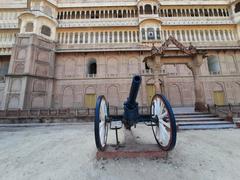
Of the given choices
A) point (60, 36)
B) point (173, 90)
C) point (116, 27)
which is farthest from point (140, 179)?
point (60, 36)

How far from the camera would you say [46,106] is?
15.9 meters

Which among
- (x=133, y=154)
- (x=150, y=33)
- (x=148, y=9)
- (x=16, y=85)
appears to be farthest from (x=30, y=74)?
(x=148, y=9)

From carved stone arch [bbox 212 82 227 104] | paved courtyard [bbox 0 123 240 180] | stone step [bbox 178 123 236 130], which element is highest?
carved stone arch [bbox 212 82 227 104]

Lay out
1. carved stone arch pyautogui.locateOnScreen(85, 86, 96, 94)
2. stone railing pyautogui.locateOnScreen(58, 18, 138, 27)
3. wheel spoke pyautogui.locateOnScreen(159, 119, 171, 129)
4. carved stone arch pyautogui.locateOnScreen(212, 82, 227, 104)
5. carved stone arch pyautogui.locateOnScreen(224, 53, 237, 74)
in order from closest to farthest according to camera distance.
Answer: wheel spoke pyautogui.locateOnScreen(159, 119, 171, 129)
carved stone arch pyautogui.locateOnScreen(212, 82, 227, 104)
carved stone arch pyautogui.locateOnScreen(85, 86, 96, 94)
carved stone arch pyautogui.locateOnScreen(224, 53, 237, 74)
stone railing pyautogui.locateOnScreen(58, 18, 138, 27)

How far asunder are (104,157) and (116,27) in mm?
19953

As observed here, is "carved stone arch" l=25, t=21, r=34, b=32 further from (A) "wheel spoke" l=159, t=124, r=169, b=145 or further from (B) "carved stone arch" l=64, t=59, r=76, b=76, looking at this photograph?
(A) "wheel spoke" l=159, t=124, r=169, b=145

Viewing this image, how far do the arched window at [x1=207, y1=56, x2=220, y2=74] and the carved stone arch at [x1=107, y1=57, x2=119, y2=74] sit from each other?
48.0 ft

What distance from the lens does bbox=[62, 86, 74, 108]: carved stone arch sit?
1704cm

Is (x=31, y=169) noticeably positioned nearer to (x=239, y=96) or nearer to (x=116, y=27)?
(x=116, y=27)

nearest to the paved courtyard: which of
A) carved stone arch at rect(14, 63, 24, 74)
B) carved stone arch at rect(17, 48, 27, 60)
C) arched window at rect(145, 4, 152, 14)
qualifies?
carved stone arch at rect(14, 63, 24, 74)

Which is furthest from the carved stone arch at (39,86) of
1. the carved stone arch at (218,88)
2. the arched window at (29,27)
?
the carved stone arch at (218,88)

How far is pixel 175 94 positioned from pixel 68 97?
15751mm

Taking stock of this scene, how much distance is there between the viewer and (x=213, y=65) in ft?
61.9

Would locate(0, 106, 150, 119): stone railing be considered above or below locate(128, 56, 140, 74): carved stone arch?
below
